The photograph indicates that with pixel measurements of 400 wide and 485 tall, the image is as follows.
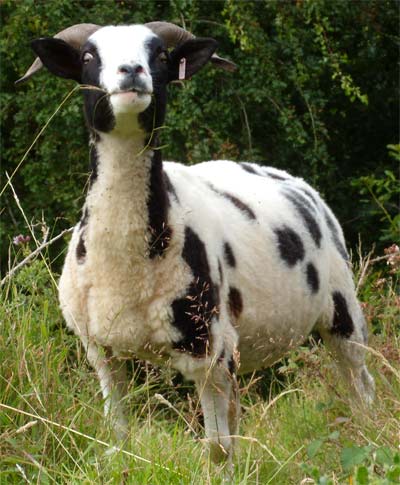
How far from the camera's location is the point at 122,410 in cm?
532

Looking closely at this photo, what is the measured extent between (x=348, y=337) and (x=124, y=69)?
2.41m

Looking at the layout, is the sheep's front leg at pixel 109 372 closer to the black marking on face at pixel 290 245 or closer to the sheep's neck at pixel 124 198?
the sheep's neck at pixel 124 198

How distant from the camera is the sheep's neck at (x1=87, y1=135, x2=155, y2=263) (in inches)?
209

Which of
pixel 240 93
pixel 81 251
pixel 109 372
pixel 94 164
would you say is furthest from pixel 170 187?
pixel 240 93

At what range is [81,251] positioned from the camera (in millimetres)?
5492

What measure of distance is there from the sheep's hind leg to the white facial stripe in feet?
6.68

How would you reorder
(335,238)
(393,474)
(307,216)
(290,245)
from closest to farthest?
(393,474) < (290,245) < (307,216) < (335,238)

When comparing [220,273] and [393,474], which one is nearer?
[393,474]

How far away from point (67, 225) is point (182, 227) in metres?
6.02

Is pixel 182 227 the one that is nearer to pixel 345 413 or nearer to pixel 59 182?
pixel 345 413

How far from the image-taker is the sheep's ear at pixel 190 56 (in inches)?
225

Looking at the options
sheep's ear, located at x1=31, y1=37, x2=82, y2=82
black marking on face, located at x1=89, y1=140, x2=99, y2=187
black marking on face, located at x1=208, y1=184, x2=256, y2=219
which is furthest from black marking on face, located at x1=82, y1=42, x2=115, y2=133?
black marking on face, located at x1=208, y1=184, x2=256, y2=219

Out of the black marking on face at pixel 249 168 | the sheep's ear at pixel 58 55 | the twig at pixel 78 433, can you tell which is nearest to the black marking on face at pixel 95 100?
the sheep's ear at pixel 58 55

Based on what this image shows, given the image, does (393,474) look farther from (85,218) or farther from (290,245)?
(290,245)
